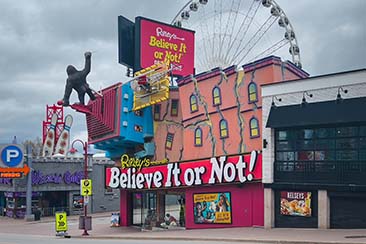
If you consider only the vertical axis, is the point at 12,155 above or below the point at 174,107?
below

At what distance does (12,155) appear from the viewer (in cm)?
5759

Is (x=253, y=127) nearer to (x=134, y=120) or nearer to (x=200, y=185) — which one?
(x=200, y=185)

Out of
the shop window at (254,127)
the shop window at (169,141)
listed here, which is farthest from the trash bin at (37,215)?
the shop window at (254,127)

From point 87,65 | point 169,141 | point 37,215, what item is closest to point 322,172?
point 169,141

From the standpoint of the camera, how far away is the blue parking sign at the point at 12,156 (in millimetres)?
56781

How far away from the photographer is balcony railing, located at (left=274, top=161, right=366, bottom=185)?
26.4 meters

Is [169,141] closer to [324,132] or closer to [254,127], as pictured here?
[254,127]

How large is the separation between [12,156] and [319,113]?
38375mm

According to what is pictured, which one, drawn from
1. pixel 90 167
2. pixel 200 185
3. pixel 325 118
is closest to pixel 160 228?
pixel 200 185

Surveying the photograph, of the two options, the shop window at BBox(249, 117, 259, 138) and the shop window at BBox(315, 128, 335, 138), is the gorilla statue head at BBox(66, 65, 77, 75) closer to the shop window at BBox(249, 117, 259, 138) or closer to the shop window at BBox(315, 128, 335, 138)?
the shop window at BBox(249, 117, 259, 138)

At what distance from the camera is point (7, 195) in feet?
195

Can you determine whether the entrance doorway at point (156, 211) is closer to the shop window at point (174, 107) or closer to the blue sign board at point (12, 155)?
the shop window at point (174, 107)

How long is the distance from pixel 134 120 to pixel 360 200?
17.9 meters

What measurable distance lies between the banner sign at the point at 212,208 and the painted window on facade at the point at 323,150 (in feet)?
15.8
